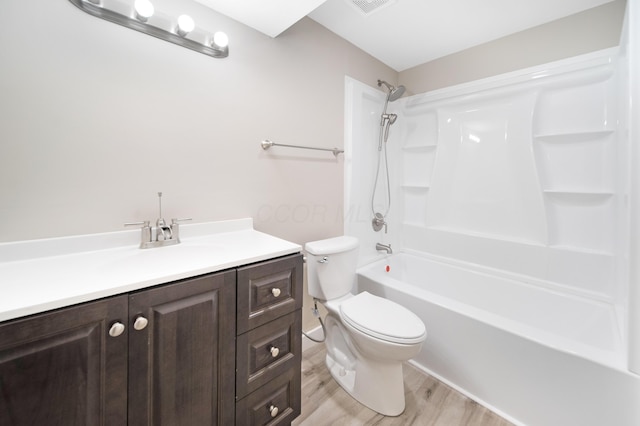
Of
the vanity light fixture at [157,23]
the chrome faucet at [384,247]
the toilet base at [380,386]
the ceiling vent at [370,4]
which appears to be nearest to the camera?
the vanity light fixture at [157,23]

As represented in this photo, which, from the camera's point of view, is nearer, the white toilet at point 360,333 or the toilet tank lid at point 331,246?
the white toilet at point 360,333

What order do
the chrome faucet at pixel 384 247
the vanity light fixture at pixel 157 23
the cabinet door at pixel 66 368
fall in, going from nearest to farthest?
the cabinet door at pixel 66 368
the vanity light fixture at pixel 157 23
the chrome faucet at pixel 384 247

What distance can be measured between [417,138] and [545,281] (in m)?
1.56

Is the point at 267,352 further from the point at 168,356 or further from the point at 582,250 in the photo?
the point at 582,250

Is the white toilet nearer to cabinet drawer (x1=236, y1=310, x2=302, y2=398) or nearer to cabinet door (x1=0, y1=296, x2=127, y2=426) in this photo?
cabinet drawer (x1=236, y1=310, x2=302, y2=398)

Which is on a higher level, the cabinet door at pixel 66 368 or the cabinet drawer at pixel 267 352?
the cabinet door at pixel 66 368

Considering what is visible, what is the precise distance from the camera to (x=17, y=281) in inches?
29.3

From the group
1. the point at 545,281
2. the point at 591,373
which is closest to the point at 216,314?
the point at 591,373

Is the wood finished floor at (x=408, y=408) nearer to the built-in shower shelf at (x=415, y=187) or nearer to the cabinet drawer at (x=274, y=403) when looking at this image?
the cabinet drawer at (x=274, y=403)

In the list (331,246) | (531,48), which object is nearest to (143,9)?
(331,246)

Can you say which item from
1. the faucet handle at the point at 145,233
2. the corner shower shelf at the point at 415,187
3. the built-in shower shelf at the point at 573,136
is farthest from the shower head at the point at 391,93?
the faucet handle at the point at 145,233

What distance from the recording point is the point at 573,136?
1.73 metres

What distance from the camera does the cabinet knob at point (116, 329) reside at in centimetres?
69

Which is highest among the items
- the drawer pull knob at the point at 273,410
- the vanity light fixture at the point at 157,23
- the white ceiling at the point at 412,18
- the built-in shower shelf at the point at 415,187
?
the white ceiling at the point at 412,18
